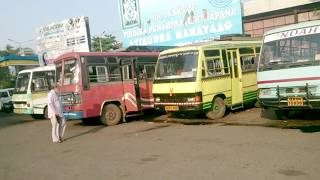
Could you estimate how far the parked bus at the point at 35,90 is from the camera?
19531mm

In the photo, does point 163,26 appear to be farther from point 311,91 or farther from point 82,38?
point 311,91

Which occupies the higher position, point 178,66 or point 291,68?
point 178,66

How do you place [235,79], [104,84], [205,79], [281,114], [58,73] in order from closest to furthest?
[281,114] < [205,79] < [235,79] < [104,84] < [58,73]

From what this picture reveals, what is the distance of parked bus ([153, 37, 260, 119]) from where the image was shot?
13.5 meters

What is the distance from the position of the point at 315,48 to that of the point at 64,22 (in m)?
21.9

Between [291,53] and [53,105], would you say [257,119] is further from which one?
[53,105]

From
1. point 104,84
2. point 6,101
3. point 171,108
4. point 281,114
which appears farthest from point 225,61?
point 6,101

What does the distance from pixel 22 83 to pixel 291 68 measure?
1324 cm

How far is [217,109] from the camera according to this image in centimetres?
1434

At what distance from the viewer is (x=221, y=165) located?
7477 mm

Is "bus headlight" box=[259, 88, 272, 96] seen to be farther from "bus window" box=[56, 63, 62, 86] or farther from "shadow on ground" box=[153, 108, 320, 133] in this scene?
"bus window" box=[56, 63, 62, 86]

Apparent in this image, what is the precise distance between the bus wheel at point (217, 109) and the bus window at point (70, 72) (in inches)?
174

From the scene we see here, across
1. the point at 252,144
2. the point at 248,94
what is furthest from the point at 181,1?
the point at 252,144

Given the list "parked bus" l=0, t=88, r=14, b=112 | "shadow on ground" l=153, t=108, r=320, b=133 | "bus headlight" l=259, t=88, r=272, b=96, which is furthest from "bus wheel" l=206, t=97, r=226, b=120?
"parked bus" l=0, t=88, r=14, b=112
